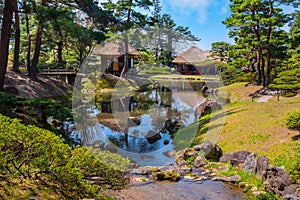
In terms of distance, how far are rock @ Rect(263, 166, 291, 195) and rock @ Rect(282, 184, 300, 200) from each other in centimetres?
10

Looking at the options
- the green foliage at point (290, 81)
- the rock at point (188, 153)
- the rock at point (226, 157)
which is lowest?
the rock at point (188, 153)

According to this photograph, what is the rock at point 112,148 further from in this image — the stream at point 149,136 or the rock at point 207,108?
the rock at point 207,108

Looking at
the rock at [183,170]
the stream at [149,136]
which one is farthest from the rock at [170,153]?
the rock at [183,170]

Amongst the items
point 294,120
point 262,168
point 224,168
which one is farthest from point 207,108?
point 262,168

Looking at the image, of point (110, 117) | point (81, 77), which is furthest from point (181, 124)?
point (81, 77)

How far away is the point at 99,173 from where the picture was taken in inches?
163

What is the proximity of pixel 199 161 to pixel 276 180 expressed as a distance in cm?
236

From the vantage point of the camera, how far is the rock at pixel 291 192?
4773 mm

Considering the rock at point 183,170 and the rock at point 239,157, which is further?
the rock at point 239,157

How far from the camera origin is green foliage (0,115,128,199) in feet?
10.8

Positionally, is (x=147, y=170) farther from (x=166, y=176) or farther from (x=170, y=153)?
(x=170, y=153)

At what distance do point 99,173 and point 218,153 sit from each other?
4.82 meters

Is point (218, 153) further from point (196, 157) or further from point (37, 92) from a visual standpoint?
point (37, 92)

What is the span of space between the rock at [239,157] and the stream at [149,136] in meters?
1.09
